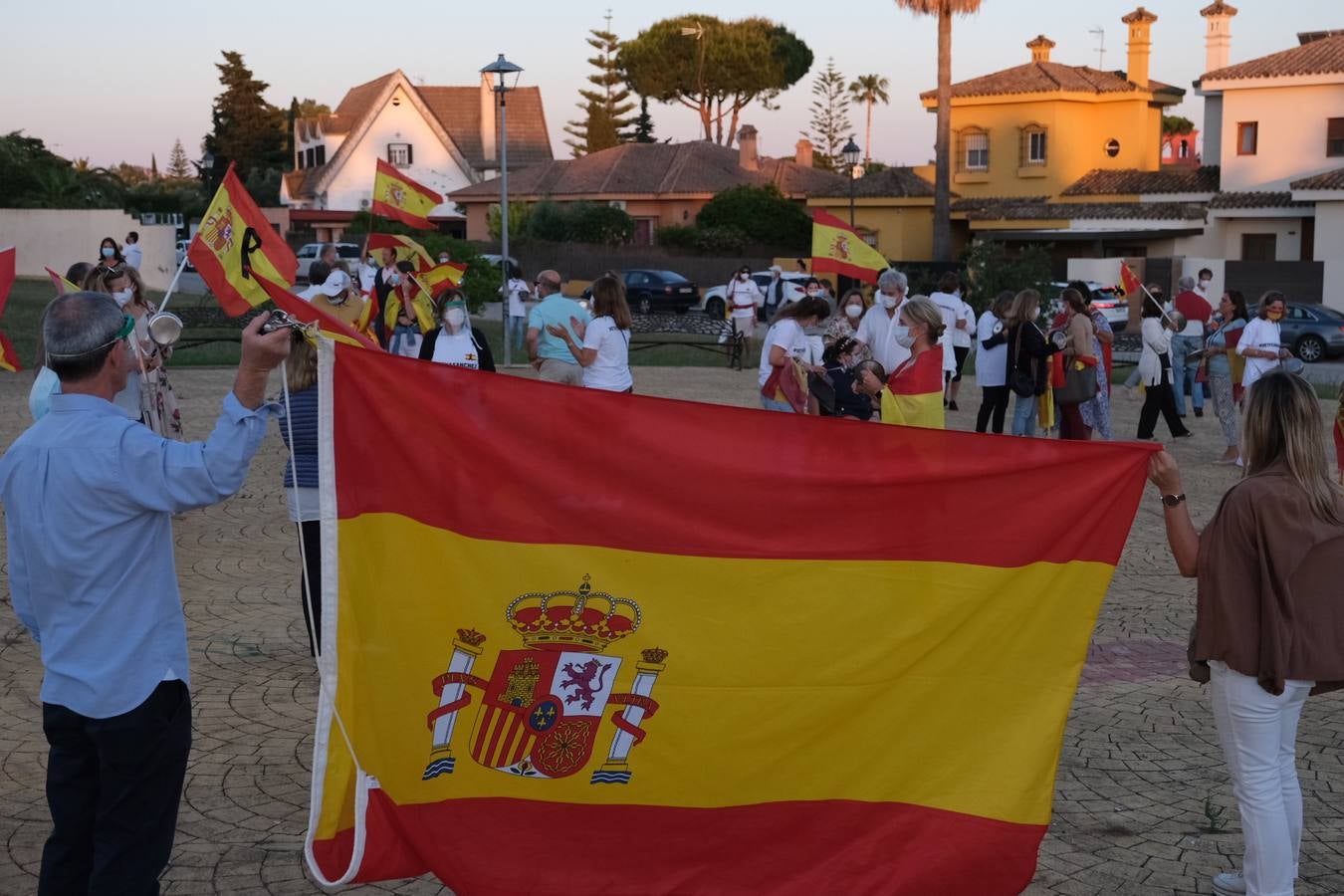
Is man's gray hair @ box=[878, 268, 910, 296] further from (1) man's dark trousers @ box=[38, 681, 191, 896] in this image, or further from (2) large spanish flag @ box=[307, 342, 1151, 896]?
(1) man's dark trousers @ box=[38, 681, 191, 896]

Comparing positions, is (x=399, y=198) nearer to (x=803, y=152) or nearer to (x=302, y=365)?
(x=302, y=365)

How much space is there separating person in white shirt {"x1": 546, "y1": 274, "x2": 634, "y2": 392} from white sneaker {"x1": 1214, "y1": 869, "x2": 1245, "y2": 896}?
22.3 ft

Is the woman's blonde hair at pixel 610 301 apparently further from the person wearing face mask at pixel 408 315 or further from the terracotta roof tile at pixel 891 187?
the terracotta roof tile at pixel 891 187

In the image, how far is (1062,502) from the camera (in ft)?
14.2

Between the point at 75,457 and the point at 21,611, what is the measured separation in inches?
24.1

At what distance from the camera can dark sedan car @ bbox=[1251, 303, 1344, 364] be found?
29812 millimetres

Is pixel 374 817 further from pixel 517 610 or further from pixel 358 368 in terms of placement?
pixel 358 368

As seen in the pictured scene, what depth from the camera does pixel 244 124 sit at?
89.4 m

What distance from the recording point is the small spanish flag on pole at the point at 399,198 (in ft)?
67.7

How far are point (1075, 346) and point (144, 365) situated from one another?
26.8ft

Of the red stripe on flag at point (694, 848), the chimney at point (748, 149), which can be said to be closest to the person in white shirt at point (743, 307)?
the red stripe on flag at point (694, 848)

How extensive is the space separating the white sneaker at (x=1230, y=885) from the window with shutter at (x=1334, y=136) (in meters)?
47.3

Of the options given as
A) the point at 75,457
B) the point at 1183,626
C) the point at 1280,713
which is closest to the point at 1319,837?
the point at 1280,713

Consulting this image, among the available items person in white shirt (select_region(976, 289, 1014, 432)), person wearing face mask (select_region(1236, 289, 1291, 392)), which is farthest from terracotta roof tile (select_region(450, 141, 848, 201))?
person wearing face mask (select_region(1236, 289, 1291, 392))
